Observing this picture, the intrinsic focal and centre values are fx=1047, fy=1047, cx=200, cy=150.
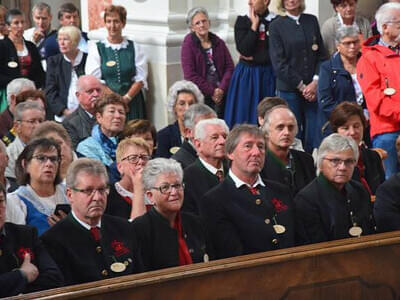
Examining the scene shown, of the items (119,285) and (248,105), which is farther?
(248,105)

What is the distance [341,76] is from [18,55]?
2727 millimetres

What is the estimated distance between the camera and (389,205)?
5.27m

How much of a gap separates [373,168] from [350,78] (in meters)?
1.31

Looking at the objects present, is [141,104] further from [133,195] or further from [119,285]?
[119,285]

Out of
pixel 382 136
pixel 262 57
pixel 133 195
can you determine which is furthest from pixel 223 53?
pixel 133 195

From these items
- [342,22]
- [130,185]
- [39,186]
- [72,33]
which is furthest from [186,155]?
[72,33]

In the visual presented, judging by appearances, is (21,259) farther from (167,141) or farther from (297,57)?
(297,57)

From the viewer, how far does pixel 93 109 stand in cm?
695

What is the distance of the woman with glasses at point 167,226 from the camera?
4707mm

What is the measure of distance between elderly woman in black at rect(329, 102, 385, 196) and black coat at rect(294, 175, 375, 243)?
2.09ft

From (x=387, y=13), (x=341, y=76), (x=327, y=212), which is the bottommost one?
(x=327, y=212)

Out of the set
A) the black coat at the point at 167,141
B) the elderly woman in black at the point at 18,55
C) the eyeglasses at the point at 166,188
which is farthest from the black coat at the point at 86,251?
the elderly woman in black at the point at 18,55

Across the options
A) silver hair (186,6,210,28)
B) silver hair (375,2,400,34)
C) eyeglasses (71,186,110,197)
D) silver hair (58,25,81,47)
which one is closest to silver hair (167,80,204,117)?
silver hair (186,6,210,28)

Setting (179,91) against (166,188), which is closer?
(166,188)
